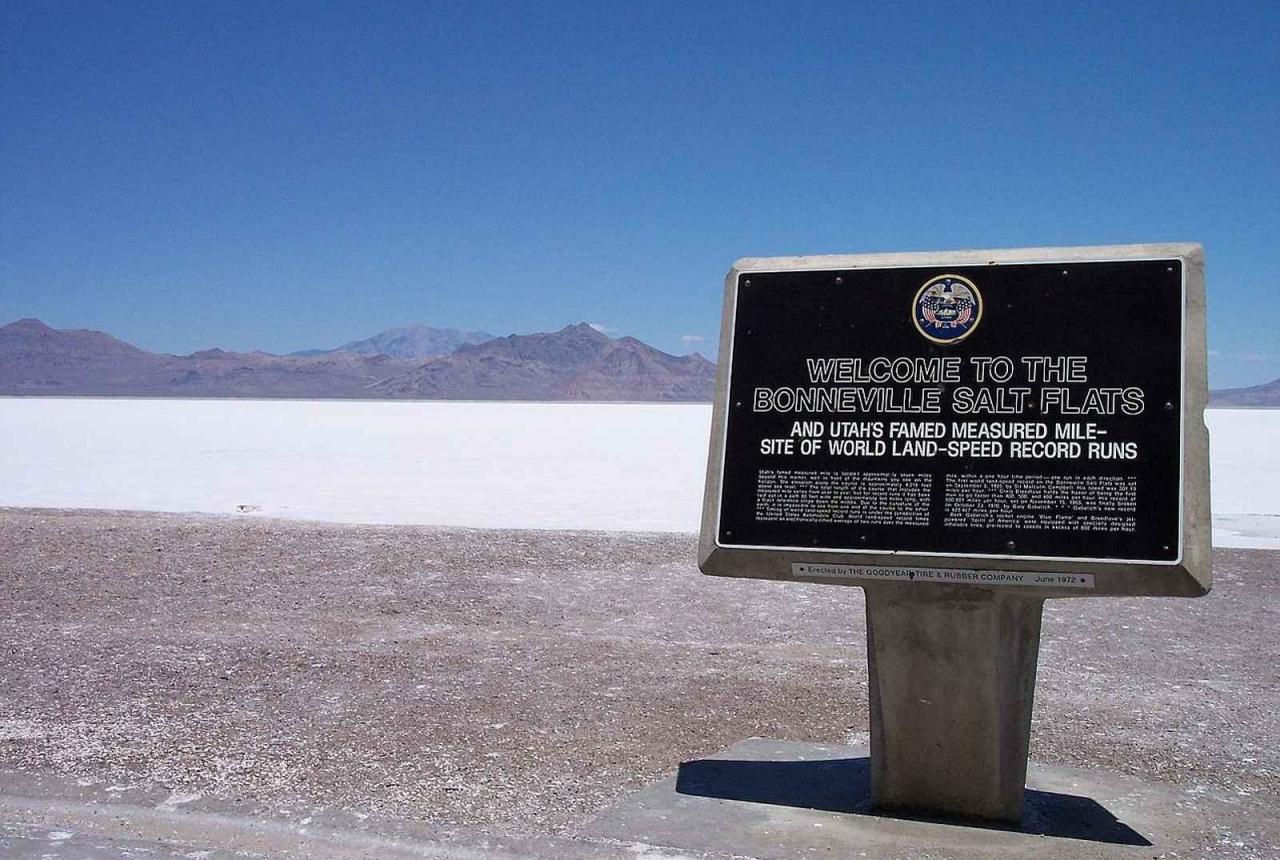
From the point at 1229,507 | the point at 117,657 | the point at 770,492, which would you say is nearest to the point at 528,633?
the point at 117,657

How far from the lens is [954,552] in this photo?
423 cm

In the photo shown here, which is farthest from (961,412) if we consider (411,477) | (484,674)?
(411,477)

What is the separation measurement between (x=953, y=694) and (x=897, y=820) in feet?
1.61

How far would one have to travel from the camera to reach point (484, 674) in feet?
21.7

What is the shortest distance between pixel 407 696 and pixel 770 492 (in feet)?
8.15

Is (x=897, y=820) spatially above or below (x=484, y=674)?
below

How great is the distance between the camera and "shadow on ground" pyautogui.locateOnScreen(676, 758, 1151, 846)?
4.36 m

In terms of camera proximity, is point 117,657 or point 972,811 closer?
point 972,811

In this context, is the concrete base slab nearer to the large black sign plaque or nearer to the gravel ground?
the gravel ground

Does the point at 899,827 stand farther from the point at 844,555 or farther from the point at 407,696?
the point at 407,696

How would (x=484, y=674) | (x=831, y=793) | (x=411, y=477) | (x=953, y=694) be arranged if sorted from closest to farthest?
(x=953, y=694)
(x=831, y=793)
(x=484, y=674)
(x=411, y=477)

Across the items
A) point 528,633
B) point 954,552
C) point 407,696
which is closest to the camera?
point 954,552

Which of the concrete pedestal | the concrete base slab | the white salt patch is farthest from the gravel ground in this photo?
the white salt patch

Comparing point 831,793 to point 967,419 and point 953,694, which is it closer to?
point 953,694
